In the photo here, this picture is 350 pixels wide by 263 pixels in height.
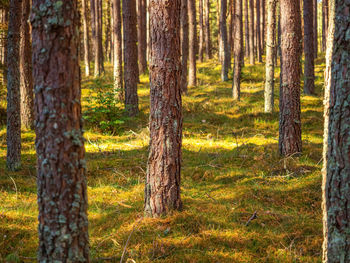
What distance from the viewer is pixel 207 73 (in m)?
25.3

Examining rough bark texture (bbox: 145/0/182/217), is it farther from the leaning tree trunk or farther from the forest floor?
the leaning tree trunk

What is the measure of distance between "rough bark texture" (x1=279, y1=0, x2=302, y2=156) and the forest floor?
0.52 metres

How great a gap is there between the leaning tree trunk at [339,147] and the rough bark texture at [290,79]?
5224mm

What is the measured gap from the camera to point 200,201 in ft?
18.7

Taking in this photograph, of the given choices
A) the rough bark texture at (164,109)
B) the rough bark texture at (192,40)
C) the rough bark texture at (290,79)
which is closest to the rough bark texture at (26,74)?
the rough bark texture at (164,109)

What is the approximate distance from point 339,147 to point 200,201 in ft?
10.5

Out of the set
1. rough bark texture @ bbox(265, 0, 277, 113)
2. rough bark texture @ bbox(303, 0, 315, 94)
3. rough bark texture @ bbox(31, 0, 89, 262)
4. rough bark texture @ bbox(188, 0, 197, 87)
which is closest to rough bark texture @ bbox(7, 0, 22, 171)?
rough bark texture @ bbox(31, 0, 89, 262)

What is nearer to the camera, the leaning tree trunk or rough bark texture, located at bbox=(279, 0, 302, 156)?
the leaning tree trunk

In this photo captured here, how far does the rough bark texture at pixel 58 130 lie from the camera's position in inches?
104

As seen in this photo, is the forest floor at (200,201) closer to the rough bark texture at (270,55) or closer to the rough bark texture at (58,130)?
the rough bark texture at (58,130)

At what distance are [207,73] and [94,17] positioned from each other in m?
9.90

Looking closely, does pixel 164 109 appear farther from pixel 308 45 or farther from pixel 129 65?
pixel 308 45

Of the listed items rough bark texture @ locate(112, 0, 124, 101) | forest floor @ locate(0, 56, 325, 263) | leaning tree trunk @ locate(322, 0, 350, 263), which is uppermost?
rough bark texture @ locate(112, 0, 124, 101)

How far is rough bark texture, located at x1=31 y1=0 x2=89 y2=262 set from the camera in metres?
2.63
